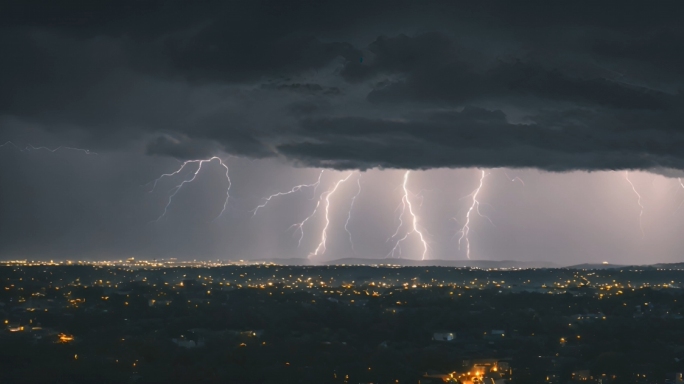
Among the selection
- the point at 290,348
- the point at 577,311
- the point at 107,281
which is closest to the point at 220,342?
the point at 290,348

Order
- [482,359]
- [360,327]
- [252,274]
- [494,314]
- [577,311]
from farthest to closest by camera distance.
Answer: [252,274]
[577,311]
[494,314]
[360,327]
[482,359]

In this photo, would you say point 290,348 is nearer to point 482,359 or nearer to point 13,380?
point 482,359

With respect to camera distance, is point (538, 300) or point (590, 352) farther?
point (538, 300)

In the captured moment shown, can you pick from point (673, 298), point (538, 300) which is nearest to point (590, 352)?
point (538, 300)

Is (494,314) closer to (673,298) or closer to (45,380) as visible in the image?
(673,298)

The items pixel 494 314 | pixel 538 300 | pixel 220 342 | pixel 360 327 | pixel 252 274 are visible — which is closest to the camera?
pixel 220 342

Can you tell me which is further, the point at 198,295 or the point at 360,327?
the point at 198,295
